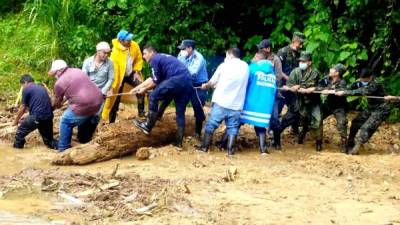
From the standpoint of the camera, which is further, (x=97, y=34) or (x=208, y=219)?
(x=97, y=34)

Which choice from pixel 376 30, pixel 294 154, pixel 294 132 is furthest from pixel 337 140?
pixel 376 30

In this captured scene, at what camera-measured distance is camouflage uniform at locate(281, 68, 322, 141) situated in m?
11.6

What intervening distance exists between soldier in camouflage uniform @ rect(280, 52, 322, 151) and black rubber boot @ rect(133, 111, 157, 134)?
2.19 meters

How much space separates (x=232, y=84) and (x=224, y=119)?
57 centimetres

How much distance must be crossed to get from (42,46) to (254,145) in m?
6.30

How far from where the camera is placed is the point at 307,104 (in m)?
11.7

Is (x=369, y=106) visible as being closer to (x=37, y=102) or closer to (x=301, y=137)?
(x=301, y=137)

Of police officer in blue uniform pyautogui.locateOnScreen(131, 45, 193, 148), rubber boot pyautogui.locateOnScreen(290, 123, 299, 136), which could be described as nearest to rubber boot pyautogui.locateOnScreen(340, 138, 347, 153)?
rubber boot pyautogui.locateOnScreen(290, 123, 299, 136)

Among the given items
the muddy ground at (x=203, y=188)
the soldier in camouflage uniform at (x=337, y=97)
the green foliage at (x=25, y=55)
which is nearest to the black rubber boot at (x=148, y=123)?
the muddy ground at (x=203, y=188)

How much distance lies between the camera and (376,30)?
1409 cm

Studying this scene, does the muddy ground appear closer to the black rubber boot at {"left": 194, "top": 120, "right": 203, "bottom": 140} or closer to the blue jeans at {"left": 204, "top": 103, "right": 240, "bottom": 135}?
the black rubber boot at {"left": 194, "top": 120, "right": 203, "bottom": 140}

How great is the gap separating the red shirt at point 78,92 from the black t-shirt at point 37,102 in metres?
0.38

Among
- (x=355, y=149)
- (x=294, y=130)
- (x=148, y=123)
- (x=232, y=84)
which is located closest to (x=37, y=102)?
(x=148, y=123)

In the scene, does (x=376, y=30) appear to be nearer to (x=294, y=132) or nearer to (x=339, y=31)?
(x=339, y=31)
